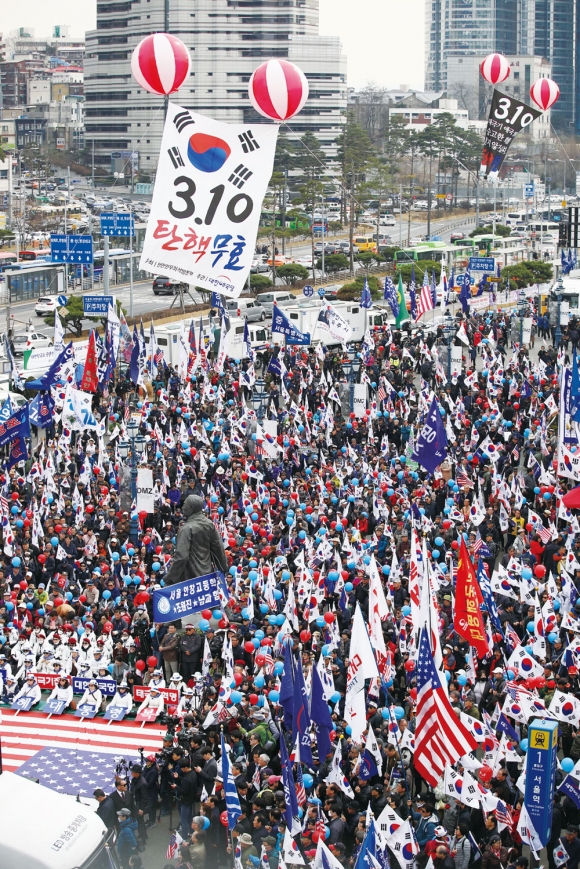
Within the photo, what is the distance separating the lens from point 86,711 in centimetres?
1677

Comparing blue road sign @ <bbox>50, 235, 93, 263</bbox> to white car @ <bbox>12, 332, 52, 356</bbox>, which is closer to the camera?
white car @ <bbox>12, 332, 52, 356</bbox>

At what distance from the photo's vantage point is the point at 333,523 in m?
20.6

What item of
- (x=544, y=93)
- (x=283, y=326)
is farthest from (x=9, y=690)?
(x=544, y=93)

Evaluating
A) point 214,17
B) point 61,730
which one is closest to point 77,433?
point 61,730

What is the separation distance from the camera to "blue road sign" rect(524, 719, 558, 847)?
1197cm

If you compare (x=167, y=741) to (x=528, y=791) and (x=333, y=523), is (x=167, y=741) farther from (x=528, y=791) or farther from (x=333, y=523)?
(x=333, y=523)

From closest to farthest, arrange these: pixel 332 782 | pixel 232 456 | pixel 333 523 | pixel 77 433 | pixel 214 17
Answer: pixel 332 782 < pixel 333 523 < pixel 232 456 < pixel 77 433 < pixel 214 17

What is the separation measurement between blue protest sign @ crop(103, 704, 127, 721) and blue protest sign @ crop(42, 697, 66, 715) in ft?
1.98

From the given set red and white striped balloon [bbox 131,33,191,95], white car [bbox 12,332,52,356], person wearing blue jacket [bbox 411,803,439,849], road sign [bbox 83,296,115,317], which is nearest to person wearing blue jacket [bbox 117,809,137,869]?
person wearing blue jacket [bbox 411,803,439,849]

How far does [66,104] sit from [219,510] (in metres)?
101

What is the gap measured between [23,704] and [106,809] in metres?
4.07

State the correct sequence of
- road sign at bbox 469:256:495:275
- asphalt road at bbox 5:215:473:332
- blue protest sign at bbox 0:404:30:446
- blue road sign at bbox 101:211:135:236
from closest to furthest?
blue protest sign at bbox 0:404:30:446 < blue road sign at bbox 101:211:135:236 < road sign at bbox 469:256:495:275 < asphalt road at bbox 5:215:473:332

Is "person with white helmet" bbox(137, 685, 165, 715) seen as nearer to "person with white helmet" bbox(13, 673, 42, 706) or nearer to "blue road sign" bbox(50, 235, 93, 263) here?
"person with white helmet" bbox(13, 673, 42, 706)

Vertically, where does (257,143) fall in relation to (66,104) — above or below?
below
